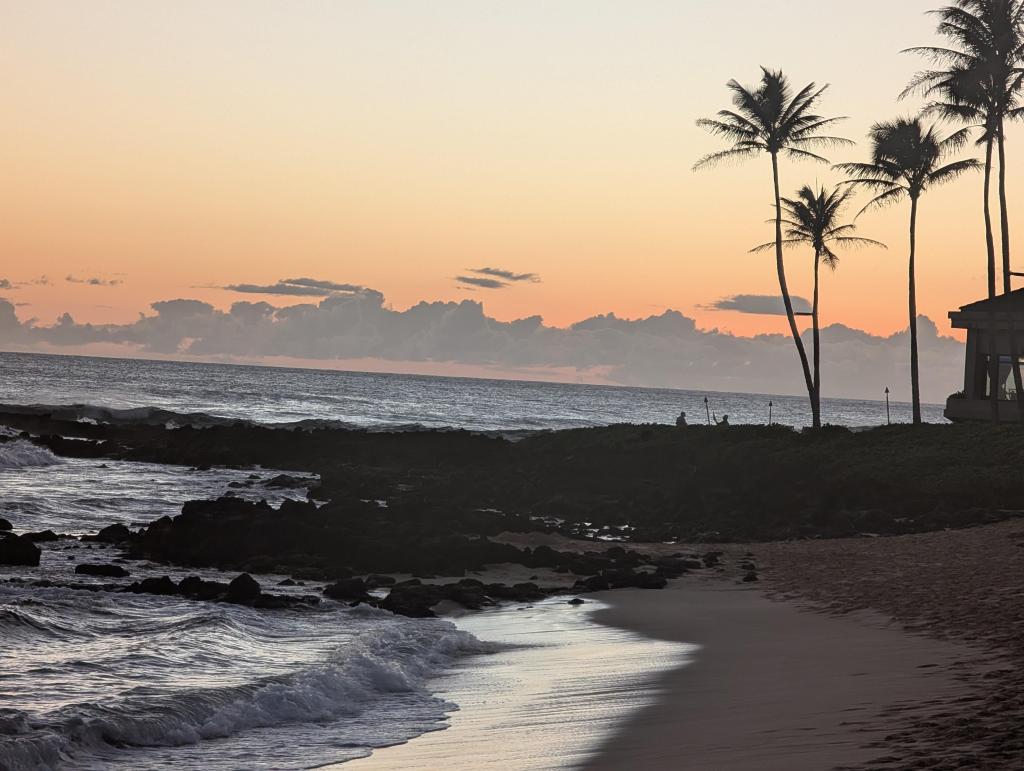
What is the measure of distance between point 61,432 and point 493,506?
1322 inches

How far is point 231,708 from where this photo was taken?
984cm

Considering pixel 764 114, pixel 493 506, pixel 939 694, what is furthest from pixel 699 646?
pixel 764 114

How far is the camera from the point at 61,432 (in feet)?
188

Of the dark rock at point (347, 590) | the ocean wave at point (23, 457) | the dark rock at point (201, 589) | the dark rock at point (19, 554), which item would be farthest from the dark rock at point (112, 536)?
the ocean wave at point (23, 457)

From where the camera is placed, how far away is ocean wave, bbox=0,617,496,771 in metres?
8.63

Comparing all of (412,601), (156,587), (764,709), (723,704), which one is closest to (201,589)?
(156,587)

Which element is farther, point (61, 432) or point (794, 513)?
point (61, 432)

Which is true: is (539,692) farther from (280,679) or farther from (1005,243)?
(1005,243)

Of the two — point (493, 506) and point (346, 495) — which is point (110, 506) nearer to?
point (346, 495)

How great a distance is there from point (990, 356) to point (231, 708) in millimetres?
36482

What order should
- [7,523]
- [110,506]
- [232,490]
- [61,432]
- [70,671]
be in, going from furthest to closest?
[61,432]
[232,490]
[110,506]
[7,523]
[70,671]

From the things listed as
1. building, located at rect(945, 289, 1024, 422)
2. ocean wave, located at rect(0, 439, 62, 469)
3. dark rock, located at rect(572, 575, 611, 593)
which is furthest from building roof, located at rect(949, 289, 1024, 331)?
ocean wave, located at rect(0, 439, 62, 469)

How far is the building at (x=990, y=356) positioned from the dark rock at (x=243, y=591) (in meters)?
30.0

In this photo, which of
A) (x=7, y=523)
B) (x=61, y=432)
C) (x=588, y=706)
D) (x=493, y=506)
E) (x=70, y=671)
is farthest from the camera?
(x=61, y=432)
